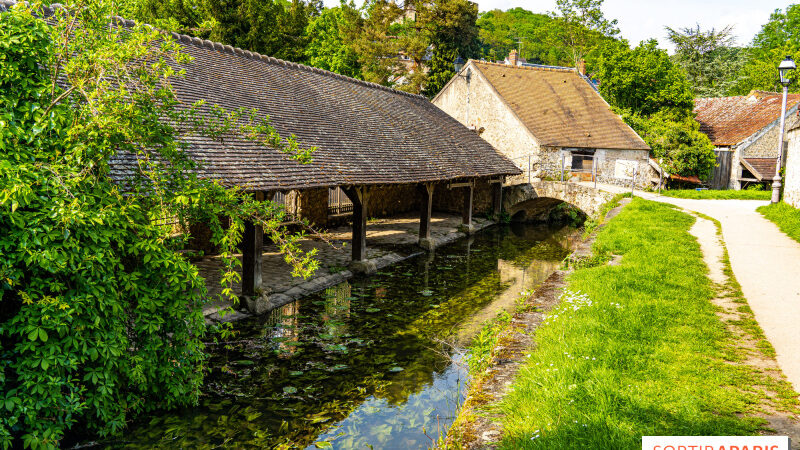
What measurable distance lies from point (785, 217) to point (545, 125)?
11.8 metres

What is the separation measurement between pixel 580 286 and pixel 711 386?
3303 millimetres

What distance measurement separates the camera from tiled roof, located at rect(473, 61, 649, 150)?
23.2 meters

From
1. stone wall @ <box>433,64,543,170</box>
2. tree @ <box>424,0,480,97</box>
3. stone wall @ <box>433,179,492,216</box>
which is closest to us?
stone wall @ <box>433,179,492,216</box>

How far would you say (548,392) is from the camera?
14.3 feet

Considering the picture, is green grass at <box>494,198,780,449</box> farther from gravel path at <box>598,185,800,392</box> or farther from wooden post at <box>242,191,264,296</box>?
wooden post at <box>242,191,264,296</box>

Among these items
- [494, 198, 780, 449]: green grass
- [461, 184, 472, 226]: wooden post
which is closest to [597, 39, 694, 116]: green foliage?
[461, 184, 472, 226]: wooden post

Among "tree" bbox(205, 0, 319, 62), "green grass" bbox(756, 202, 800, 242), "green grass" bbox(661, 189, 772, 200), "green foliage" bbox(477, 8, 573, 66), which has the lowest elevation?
"green grass" bbox(756, 202, 800, 242)

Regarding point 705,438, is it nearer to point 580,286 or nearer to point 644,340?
point 644,340

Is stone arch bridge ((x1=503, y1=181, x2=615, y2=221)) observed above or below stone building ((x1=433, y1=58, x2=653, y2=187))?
below

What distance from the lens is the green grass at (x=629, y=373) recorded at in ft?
12.4

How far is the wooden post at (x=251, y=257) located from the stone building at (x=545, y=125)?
50.6ft

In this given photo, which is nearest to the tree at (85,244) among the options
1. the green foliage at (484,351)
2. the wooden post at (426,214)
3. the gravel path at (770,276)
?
the green foliage at (484,351)

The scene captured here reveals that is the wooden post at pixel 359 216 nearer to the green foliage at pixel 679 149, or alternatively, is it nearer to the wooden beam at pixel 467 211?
the wooden beam at pixel 467 211

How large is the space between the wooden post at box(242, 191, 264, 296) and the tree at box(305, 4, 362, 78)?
82.6 ft
